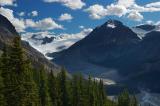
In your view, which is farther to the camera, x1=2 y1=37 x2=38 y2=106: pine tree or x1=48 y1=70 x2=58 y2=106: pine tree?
x1=48 y1=70 x2=58 y2=106: pine tree

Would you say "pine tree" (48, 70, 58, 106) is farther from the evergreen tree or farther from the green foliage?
the evergreen tree

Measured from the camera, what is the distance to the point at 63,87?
114625 mm

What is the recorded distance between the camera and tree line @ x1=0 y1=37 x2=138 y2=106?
3728cm

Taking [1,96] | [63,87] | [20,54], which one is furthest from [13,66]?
[63,87]

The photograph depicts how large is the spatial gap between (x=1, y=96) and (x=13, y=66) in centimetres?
1062

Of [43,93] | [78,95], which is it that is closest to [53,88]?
[78,95]

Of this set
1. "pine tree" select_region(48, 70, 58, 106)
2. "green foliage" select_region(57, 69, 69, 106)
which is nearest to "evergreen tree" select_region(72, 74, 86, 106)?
"green foliage" select_region(57, 69, 69, 106)

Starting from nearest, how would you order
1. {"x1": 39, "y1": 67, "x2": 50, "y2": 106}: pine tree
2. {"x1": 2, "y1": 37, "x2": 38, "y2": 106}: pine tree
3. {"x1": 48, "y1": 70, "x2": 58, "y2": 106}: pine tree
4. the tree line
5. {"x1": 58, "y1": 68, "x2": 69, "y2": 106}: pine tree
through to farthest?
{"x1": 2, "y1": 37, "x2": 38, "y2": 106}: pine tree → the tree line → {"x1": 39, "y1": 67, "x2": 50, "y2": 106}: pine tree → {"x1": 48, "y1": 70, "x2": 58, "y2": 106}: pine tree → {"x1": 58, "y1": 68, "x2": 69, "y2": 106}: pine tree

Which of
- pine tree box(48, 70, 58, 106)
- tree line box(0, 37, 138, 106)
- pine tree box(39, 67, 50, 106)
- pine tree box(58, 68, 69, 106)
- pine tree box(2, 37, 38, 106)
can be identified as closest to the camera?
pine tree box(2, 37, 38, 106)

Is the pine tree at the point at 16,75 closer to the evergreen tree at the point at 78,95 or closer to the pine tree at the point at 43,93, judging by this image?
the pine tree at the point at 43,93

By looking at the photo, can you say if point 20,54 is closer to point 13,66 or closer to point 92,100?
point 13,66

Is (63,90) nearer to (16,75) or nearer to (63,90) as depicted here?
(63,90)

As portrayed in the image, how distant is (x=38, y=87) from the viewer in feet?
322

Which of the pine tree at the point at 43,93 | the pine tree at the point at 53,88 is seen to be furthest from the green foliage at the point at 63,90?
the pine tree at the point at 43,93
